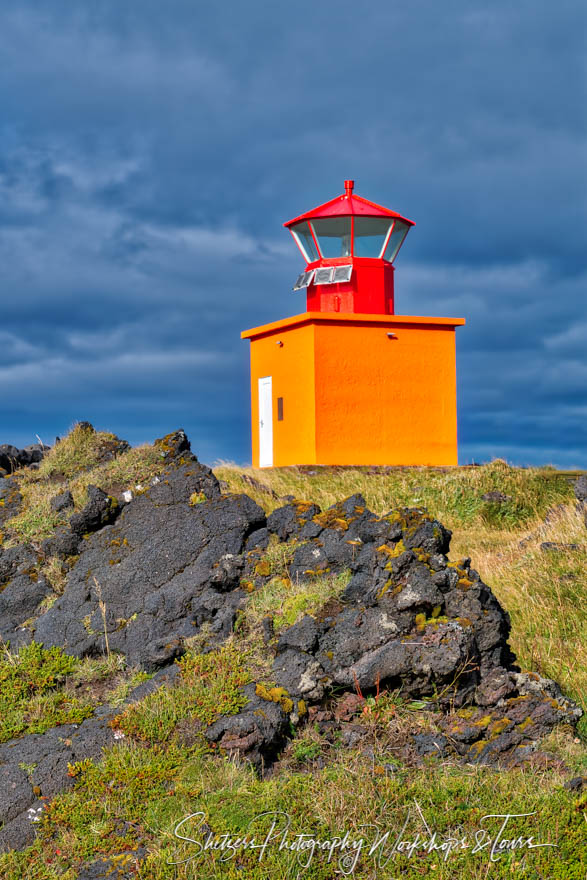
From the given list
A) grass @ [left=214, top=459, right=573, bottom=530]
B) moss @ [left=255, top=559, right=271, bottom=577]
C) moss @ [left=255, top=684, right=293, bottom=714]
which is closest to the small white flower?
moss @ [left=255, top=684, right=293, bottom=714]

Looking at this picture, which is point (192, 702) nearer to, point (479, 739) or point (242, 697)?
point (242, 697)

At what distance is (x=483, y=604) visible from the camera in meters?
7.07

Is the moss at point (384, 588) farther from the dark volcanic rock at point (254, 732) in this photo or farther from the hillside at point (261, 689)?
the dark volcanic rock at point (254, 732)

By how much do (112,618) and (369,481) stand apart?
1127cm

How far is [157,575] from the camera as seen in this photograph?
8375 millimetres

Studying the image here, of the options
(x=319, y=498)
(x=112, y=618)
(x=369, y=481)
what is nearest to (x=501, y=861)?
(x=112, y=618)

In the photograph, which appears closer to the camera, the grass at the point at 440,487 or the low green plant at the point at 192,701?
the low green plant at the point at 192,701

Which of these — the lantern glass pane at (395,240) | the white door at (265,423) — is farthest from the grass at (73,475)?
the lantern glass pane at (395,240)

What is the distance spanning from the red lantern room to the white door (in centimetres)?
262

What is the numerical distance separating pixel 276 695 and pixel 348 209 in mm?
17543

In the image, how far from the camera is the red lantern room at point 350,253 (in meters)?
21.9

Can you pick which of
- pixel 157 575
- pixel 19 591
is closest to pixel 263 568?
pixel 157 575

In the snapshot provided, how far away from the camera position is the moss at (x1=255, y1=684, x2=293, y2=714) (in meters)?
6.34

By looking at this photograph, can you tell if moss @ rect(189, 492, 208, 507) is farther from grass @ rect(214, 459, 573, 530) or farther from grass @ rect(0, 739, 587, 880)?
grass @ rect(214, 459, 573, 530)
